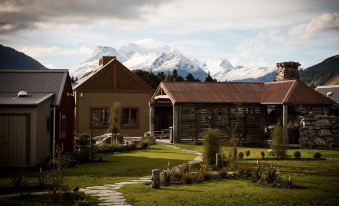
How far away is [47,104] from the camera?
2406 centimetres

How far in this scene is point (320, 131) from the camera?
3538 centimetres

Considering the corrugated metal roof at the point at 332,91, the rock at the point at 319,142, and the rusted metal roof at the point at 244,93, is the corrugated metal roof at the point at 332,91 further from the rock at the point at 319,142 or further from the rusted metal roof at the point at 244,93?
the rock at the point at 319,142

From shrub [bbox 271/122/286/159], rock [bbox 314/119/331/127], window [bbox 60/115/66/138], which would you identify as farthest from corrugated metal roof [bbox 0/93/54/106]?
rock [bbox 314/119/331/127]

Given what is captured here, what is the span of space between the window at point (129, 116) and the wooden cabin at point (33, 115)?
55.2ft

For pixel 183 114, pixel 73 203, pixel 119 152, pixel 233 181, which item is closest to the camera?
pixel 73 203

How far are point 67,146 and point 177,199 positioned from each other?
15.3m

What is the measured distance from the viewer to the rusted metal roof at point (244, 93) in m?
37.0

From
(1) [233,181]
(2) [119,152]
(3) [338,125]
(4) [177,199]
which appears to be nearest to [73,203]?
(4) [177,199]

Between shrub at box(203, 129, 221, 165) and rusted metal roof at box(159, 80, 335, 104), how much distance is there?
1494cm

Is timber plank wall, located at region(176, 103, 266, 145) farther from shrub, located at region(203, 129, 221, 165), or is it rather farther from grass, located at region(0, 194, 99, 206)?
grass, located at region(0, 194, 99, 206)

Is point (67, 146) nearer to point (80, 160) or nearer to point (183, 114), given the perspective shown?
point (80, 160)

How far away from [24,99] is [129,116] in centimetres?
2335

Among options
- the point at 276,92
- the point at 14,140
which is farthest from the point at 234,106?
the point at 14,140

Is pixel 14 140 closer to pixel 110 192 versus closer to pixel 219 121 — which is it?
pixel 110 192
